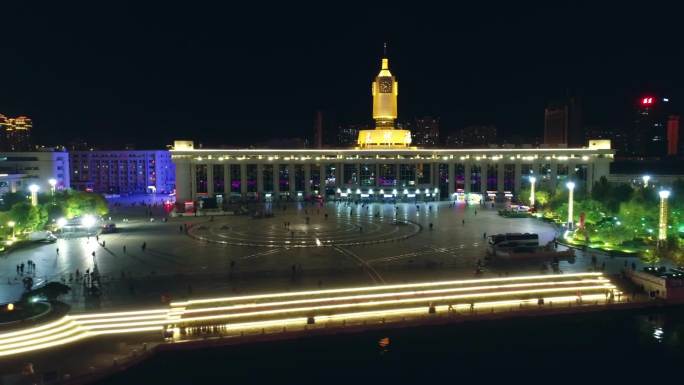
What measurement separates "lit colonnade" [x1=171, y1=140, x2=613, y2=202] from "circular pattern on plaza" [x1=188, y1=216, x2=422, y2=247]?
2538 cm

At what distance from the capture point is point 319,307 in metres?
26.3

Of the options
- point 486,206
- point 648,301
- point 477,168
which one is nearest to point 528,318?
point 648,301

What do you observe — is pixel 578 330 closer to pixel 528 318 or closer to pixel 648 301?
pixel 528 318

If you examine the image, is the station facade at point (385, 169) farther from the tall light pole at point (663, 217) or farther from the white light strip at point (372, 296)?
the white light strip at point (372, 296)

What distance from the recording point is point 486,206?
71.1m

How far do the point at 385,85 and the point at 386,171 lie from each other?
12.8 metres

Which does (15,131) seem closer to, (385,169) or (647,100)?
(385,169)

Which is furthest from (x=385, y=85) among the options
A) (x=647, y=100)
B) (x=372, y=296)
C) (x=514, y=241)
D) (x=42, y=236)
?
(x=647, y=100)

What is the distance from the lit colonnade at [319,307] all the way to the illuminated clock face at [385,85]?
189ft

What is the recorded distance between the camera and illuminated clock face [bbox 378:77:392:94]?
8494 centimetres

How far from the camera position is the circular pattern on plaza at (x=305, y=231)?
43.2 m

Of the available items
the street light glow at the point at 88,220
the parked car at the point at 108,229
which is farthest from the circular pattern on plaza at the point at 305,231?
the street light glow at the point at 88,220

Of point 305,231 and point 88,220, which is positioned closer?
point 305,231

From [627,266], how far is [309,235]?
76.0ft
